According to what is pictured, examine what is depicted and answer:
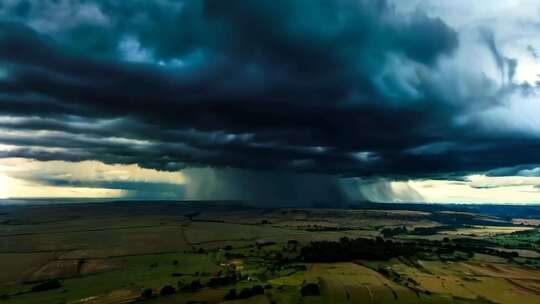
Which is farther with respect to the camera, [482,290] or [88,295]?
[482,290]

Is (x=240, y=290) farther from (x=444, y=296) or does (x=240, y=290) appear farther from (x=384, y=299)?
(x=444, y=296)

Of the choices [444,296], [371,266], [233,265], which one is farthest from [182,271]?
[444,296]

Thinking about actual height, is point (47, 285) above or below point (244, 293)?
below

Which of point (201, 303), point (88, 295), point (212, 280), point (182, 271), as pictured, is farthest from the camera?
point (182, 271)

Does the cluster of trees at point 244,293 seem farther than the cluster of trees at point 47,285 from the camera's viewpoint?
No

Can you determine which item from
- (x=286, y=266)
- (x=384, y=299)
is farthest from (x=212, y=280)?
(x=384, y=299)

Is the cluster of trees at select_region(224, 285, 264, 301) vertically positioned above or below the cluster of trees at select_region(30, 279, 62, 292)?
above

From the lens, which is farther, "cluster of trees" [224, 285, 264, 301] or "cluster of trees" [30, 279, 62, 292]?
"cluster of trees" [30, 279, 62, 292]

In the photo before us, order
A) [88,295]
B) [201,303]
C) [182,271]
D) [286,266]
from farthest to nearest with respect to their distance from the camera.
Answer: [286,266] → [182,271] → [88,295] → [201,303]

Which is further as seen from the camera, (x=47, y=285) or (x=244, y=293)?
(x=47, y=285)
